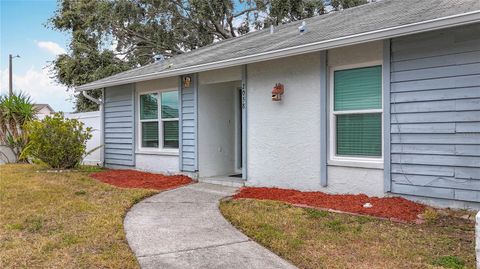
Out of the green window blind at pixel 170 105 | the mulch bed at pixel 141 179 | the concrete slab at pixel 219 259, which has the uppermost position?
the green window blind at pixel 170 105

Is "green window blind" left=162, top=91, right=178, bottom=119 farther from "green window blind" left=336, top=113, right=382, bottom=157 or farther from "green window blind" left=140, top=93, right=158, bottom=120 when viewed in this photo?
"green window blind" left=336, top=113, right=382, bottom=157

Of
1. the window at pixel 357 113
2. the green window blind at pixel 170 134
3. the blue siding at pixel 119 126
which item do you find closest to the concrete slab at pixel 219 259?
the window at pixel 357 113

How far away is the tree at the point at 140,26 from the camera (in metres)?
19.0

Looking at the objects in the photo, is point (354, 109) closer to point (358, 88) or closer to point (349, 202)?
point (358, 88)

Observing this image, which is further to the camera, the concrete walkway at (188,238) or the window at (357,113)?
the window at (357,113)

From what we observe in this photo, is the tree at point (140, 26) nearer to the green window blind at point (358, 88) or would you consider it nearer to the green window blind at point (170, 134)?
the green window blind at point (170, 134)

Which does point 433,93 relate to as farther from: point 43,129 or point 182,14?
point 182,14

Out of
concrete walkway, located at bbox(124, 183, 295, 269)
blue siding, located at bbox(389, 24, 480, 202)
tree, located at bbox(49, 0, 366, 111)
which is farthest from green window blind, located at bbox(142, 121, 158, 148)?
tree, located at bbox(49, 0, 366, 111)

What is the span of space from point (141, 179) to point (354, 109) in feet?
16.5

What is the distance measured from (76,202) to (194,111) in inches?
137

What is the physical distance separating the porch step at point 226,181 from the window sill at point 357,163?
7.09ft

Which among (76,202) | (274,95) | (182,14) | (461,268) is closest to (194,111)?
(274,95)

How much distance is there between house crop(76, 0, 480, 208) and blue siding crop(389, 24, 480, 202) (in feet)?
0.04

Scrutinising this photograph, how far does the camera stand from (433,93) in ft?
18.0
